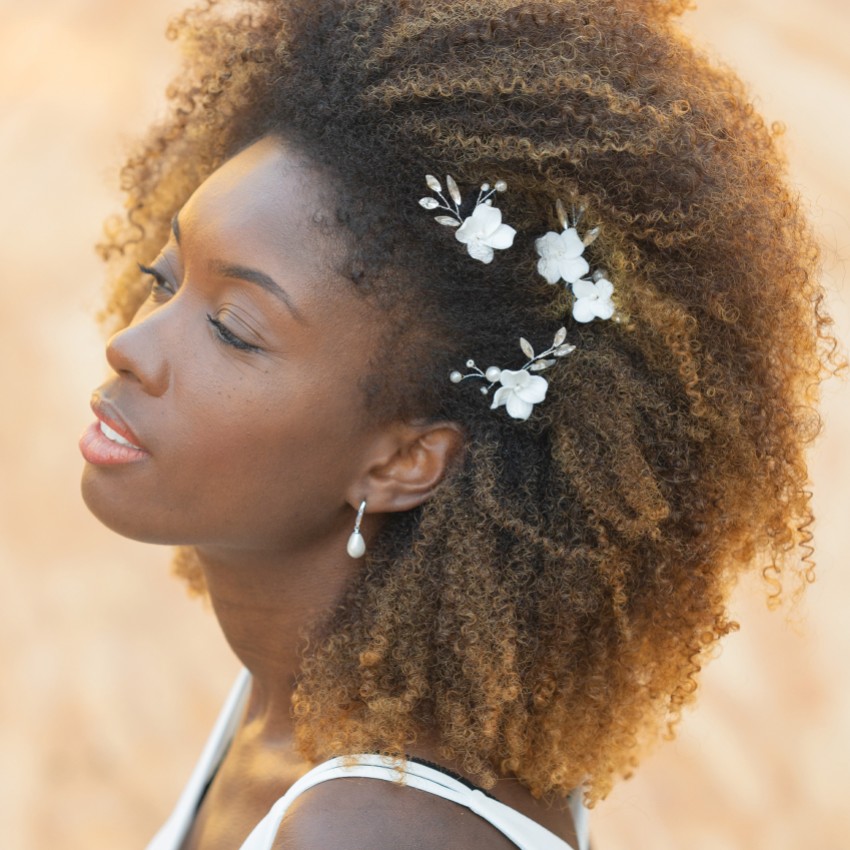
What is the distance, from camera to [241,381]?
6.72 ft

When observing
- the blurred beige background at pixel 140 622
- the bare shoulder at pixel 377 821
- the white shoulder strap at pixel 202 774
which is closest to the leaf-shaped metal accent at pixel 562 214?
the bare shoulder at pixel 377 821

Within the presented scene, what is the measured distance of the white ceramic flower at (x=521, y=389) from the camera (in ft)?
6.89

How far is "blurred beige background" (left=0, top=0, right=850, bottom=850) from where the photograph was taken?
4613 millimetres

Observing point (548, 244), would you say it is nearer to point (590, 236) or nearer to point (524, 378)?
point (590, 236)

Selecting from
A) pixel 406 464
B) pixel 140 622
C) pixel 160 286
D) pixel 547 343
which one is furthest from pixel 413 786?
pixel 140 622

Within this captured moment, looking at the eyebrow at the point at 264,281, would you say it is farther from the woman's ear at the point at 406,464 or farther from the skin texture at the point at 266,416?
the woman's ear at the point at 406,464

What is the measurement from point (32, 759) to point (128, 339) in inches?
121

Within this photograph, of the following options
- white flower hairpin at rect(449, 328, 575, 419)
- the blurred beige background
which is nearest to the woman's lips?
white flower hairpin at rect(449, 328, 575, 419)

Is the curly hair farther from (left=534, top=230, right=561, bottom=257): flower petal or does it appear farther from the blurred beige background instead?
the blurred beige background

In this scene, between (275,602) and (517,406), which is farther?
(275,602)

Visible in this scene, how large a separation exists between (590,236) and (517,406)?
297 millimetres

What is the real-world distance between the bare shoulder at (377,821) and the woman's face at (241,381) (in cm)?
45

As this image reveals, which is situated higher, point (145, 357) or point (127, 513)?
point (145, 357)

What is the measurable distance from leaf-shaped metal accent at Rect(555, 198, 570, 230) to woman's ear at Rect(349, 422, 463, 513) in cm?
37
